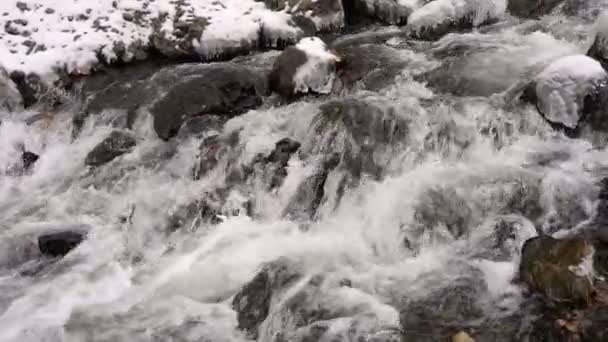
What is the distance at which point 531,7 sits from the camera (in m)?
9.30

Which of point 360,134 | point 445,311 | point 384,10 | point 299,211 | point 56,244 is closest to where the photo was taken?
point 445,311

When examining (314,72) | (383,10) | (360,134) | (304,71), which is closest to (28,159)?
(304,71)

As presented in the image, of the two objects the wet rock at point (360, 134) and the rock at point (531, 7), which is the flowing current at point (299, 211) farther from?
the rock at point (531, 7)

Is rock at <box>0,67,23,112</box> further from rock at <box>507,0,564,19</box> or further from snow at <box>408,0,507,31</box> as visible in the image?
rock at <box>507,0,564,19</box>

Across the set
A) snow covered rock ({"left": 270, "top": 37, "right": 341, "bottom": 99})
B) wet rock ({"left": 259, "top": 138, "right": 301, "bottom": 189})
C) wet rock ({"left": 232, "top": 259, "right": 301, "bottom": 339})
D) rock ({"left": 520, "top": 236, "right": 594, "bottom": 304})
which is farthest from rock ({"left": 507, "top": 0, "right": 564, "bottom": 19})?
wet rock ({"left": 232, "top": 259, "right": 301, "bottom": 339})

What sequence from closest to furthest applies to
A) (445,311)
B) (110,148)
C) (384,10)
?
(445,311)
(110,148)
(384,10)

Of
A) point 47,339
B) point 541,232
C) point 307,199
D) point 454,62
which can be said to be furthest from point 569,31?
point 47,339

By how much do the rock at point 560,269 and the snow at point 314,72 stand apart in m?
3.55

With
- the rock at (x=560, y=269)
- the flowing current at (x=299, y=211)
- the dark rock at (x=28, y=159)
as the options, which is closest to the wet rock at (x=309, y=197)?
the flowing current at (x=299, y=211)

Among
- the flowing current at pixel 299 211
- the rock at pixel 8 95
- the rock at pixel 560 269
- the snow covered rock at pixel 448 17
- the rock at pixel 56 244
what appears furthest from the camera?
the snow covered rock at pixel 448 17

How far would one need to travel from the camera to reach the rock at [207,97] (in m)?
7.41

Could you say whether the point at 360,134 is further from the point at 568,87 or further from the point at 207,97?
the point at 568,87

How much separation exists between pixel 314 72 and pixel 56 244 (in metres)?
3.68

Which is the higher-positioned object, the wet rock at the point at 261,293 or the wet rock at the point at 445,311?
the wet rock at the point at 445,311
